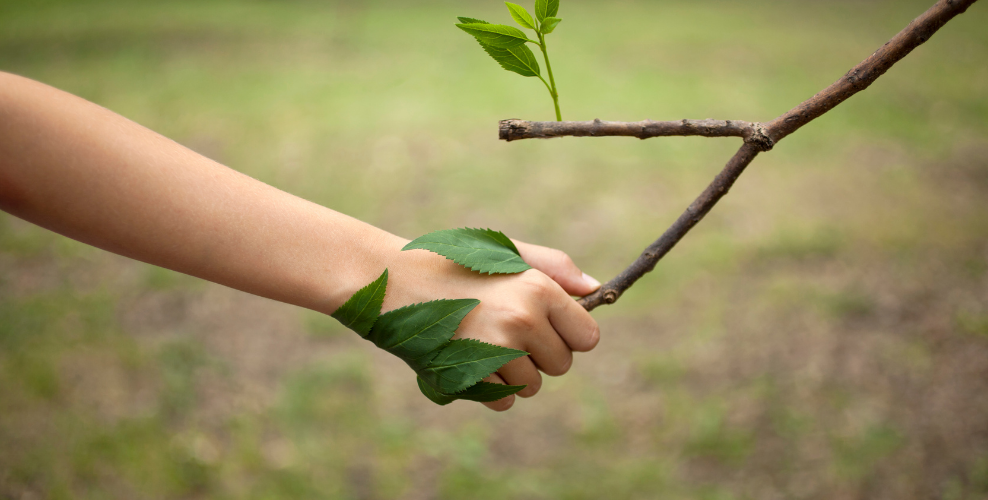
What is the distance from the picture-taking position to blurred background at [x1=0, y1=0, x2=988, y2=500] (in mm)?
2352

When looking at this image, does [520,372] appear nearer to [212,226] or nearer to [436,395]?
[436,395]

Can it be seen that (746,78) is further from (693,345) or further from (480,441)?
(480,441)

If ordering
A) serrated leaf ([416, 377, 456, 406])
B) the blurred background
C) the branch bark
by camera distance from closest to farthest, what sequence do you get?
1. the branch bark
2. serrated leaf ([416, 377, 456, 406])
3. the blurred background

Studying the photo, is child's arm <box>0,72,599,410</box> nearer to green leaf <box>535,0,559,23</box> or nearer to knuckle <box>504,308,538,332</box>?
knuckle <box>504,308,538,332</box>

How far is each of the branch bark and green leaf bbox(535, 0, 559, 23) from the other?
16 cm

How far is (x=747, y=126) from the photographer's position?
0.85m

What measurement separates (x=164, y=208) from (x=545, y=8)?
0.73 m

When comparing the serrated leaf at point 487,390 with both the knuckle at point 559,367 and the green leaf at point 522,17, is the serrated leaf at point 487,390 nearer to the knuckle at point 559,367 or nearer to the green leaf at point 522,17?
the knuckle at point 559,367

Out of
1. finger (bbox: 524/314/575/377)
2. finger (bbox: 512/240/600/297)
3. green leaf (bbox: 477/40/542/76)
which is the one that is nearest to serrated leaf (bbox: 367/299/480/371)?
finger (bbox: 524/314/575/377)

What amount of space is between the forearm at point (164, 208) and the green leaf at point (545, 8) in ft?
1.58

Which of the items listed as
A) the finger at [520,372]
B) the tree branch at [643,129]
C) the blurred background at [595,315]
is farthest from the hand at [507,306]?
the blurred background at [595,315]

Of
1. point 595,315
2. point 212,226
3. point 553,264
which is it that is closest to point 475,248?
point 553,264

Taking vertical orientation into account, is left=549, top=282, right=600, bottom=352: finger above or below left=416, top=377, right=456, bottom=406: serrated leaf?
above

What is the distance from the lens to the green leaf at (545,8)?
0.83m
